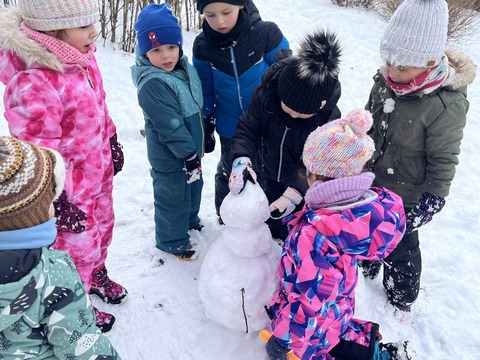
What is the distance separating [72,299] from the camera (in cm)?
141

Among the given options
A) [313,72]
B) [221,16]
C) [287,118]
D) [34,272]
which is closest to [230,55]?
[221,16]

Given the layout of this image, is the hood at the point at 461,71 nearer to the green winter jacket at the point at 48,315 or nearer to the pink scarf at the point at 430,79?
the pink scarf at the point at 430,79

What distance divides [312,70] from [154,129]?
3.38 feet

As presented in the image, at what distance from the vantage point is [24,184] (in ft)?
4.07

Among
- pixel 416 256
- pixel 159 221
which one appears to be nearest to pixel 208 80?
pixel 159 221

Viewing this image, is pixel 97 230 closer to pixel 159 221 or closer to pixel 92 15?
pixel 159 221

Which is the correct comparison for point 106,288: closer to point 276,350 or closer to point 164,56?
point 276,350

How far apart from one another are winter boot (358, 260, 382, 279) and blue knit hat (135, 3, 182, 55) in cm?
185

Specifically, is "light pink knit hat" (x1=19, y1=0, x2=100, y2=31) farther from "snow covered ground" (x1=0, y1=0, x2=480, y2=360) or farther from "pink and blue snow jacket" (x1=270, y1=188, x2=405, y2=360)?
"pink and blue snow jacket" (x1=270, y1=188, x2=405, y2=360)

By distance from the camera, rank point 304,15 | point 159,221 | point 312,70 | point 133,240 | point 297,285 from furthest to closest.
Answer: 1. point 304,15
2. point 133,240
3. point 159,221
4. point 312,70
5. point 297,285

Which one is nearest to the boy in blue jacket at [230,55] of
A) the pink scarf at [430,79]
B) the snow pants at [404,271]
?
the pink scarf at [430,79]

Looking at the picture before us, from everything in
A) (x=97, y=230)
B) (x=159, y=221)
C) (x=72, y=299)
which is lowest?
(x=159, y=221)

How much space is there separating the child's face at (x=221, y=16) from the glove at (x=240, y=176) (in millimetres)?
845

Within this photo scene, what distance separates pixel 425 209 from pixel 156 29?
170 cm
